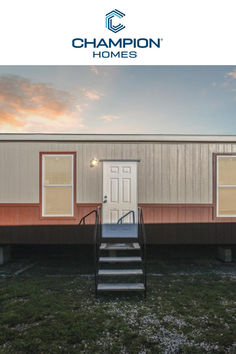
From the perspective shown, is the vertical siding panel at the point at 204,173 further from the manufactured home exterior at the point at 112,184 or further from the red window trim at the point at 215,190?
the red window trim at the point at 215,190

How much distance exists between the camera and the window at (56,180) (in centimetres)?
551

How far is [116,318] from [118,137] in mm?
3761

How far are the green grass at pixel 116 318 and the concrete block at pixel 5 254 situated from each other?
147cm

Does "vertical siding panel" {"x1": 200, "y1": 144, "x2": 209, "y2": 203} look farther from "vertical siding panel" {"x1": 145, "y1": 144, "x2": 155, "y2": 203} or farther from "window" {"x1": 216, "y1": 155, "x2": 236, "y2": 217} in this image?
"vertical siding panel" {"x1": 145, "y1": 144, "x2": 155, "y2": 203}

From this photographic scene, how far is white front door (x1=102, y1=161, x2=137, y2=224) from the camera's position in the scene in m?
5.46

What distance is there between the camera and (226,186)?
5.58 meters

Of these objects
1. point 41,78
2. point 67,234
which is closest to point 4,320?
point 67,234

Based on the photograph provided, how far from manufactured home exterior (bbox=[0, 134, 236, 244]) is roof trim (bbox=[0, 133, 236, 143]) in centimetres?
2

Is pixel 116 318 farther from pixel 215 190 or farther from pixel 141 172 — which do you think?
pixel 215 190

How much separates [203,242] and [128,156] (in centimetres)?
284

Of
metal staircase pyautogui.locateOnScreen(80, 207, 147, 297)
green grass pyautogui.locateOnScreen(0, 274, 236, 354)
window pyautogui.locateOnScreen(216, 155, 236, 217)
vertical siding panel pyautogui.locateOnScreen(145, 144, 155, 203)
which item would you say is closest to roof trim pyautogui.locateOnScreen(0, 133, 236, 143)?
vertical siding panel pyautogui.locateOnScreen(145, 144, 155, 203)
